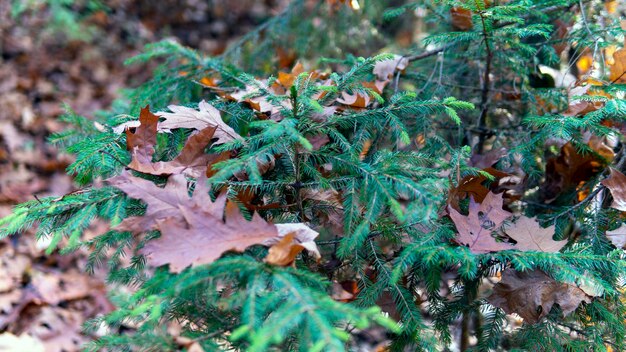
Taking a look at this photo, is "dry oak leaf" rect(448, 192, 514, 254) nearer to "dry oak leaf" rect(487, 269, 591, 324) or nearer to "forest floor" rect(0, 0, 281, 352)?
"dry oak leaf" rect(487, 269, 591, 324)

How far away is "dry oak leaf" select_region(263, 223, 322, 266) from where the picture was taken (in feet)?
3.47

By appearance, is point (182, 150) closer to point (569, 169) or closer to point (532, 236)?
point (532, 236)

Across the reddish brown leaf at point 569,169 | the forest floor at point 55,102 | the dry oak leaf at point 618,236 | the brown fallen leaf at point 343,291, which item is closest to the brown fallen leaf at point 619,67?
the reddish brown leaf at point 569,169

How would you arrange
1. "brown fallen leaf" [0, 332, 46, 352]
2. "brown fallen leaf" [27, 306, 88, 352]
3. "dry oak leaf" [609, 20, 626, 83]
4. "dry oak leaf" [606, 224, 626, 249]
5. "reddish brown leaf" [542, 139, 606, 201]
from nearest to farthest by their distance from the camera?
"dry oak leaf" [606, 224, 626, 249] < "dry oak leaf" [609, 20, 626, 83] < "reddish brown leaf" [542, 139, 606, 201] < "brown fallen leaf" [0, 332, 46, 352] < "brown fallen leaf" [27, 306, 88, 352]

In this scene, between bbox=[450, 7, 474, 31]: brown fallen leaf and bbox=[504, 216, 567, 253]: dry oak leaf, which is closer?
bbox=[504, 216, 567, 253]: dry oak leaf

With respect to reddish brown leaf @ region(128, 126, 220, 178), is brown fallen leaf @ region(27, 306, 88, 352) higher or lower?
lower

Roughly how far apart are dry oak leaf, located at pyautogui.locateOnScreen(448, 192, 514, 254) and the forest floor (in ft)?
4.01

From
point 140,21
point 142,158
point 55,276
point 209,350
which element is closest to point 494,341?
point 209,350

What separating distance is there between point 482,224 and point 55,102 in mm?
4559

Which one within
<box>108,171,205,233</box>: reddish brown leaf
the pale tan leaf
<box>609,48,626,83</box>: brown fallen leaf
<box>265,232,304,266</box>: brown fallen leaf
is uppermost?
<box>108,171,205,233</box>: reddish brown leaf

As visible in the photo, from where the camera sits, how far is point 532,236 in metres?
1.37

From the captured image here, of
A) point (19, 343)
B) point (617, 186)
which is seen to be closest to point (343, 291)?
point (617, 186)

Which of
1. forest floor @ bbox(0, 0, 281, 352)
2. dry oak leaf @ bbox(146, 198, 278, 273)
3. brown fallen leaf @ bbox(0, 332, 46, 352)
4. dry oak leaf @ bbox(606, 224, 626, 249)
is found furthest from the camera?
forest floor @ bbox(0, 0, 281, 352)

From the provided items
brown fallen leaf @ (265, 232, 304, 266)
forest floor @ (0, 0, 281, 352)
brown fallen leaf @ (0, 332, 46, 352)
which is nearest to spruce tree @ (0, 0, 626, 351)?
brown fallen leaf @ (265, 232, 304, 266)
